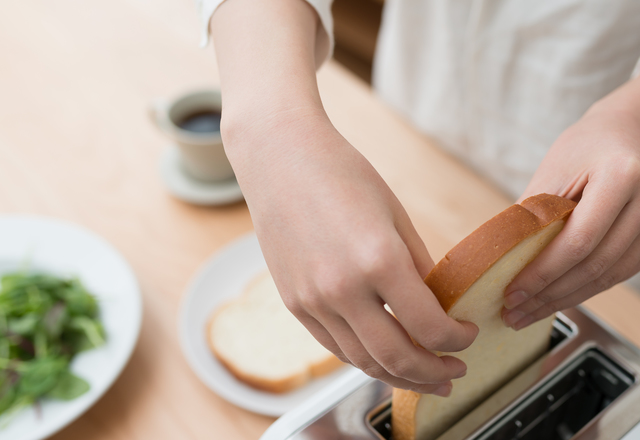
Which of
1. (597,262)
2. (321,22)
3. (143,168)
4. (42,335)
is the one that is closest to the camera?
(597,262)

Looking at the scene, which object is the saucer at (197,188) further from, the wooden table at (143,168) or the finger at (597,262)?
the finger at (597,262)

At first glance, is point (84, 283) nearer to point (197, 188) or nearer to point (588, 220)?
point (197, 188)

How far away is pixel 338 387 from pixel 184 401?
0.91 feet

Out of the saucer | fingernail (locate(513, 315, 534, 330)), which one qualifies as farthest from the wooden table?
fingernail (locate(513, 315, 534, 330))

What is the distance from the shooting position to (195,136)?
2.91 ft

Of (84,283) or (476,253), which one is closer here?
(476,253)

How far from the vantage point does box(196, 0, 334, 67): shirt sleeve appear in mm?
515

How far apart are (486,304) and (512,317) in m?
0.04

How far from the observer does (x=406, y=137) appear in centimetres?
101

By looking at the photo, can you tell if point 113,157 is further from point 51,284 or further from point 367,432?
point 367,432


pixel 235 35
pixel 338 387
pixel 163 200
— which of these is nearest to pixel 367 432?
pixel 338 387

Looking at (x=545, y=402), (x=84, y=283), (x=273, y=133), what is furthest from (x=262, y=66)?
(x=84, y=283)

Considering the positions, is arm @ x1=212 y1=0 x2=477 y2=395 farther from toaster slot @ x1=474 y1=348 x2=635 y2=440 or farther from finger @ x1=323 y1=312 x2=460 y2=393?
toaster slot @ x1=474 y1=348 x2=635 y2=440

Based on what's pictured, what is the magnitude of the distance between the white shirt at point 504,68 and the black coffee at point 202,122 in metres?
0.40
